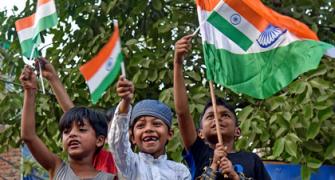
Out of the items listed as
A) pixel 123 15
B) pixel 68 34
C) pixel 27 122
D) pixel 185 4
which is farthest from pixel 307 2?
pixel 27 122

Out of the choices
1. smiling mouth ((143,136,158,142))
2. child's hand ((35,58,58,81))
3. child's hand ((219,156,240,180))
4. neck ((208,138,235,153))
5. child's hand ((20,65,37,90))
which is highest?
child's hand ((35,58,58,81))

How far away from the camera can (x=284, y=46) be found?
4574 millimetres

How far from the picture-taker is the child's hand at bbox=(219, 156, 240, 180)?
3.73 meters

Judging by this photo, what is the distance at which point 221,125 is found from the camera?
4.17 m

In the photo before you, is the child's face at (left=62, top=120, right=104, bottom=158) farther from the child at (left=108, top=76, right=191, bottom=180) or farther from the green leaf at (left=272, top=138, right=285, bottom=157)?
the green leaf at (left=272, top=138, right=285, bottom=157)

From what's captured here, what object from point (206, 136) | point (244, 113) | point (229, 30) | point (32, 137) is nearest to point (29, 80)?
point (32, 137)

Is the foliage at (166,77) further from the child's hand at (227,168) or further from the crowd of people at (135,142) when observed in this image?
the child's hand at (227,168)

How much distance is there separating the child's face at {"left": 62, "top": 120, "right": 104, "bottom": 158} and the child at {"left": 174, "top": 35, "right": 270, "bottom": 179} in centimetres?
46

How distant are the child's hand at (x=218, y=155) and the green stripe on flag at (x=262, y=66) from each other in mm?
624

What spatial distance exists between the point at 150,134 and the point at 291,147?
4.86 feet

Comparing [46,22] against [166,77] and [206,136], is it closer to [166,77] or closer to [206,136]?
[206,136]

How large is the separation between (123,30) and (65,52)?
2.07 feet

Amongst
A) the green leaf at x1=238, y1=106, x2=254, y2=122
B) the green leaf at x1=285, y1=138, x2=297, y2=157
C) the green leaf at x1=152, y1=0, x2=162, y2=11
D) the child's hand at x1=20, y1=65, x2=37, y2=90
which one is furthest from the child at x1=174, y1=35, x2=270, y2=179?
the green leaf at x1=152, y1=0, x2=162, y2=11

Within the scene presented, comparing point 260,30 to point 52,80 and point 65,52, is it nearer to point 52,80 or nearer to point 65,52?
point 52,80
